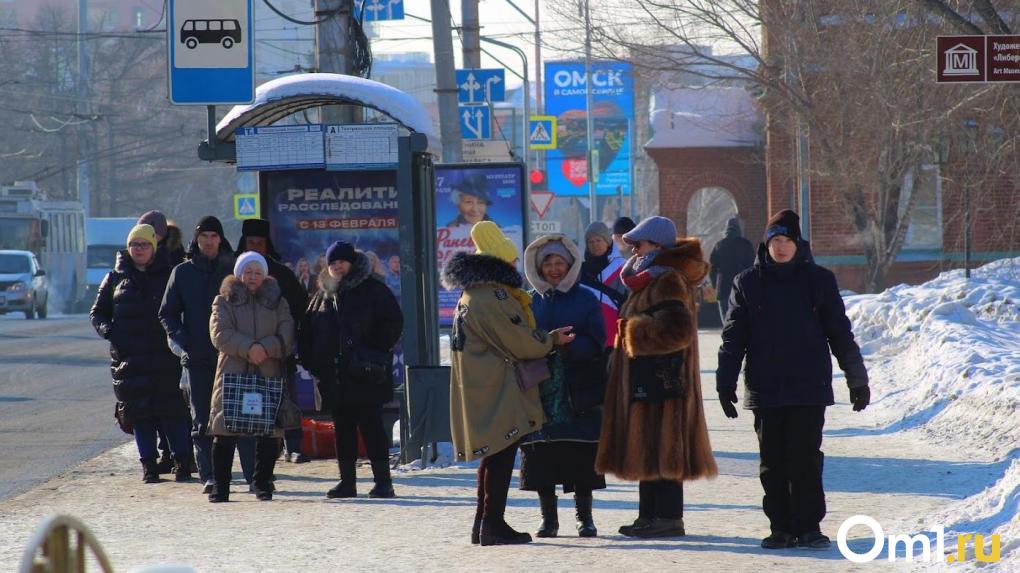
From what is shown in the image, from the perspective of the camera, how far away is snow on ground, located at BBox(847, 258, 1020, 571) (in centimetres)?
808

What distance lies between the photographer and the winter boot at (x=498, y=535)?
8062mm

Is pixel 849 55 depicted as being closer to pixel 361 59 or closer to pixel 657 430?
pixel 361 59

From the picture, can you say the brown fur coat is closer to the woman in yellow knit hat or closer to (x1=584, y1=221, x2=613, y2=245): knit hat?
the woman in yellow knit hat

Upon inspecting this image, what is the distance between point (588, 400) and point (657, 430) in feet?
1.34

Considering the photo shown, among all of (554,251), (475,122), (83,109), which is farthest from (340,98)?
(83,109)

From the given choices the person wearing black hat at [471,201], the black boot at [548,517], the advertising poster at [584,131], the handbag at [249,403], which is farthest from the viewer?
the advertising poster at [584,131]

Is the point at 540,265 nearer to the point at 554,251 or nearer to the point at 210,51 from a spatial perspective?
the point at 554,251

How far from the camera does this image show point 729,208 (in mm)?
79188

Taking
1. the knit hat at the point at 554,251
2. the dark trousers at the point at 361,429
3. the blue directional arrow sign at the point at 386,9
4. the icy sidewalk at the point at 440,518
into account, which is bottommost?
the icy sidewalk at the point at 440,518

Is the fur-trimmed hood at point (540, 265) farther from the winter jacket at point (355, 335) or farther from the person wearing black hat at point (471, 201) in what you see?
the person wearing black hat at point (471, 201)

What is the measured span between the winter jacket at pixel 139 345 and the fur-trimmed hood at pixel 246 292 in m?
1.17

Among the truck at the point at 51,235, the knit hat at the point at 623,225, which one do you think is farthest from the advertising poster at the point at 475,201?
the truck at the point at 51,235

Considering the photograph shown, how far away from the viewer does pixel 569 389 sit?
27.3ft

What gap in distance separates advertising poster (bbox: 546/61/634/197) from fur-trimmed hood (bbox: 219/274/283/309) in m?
34.4
